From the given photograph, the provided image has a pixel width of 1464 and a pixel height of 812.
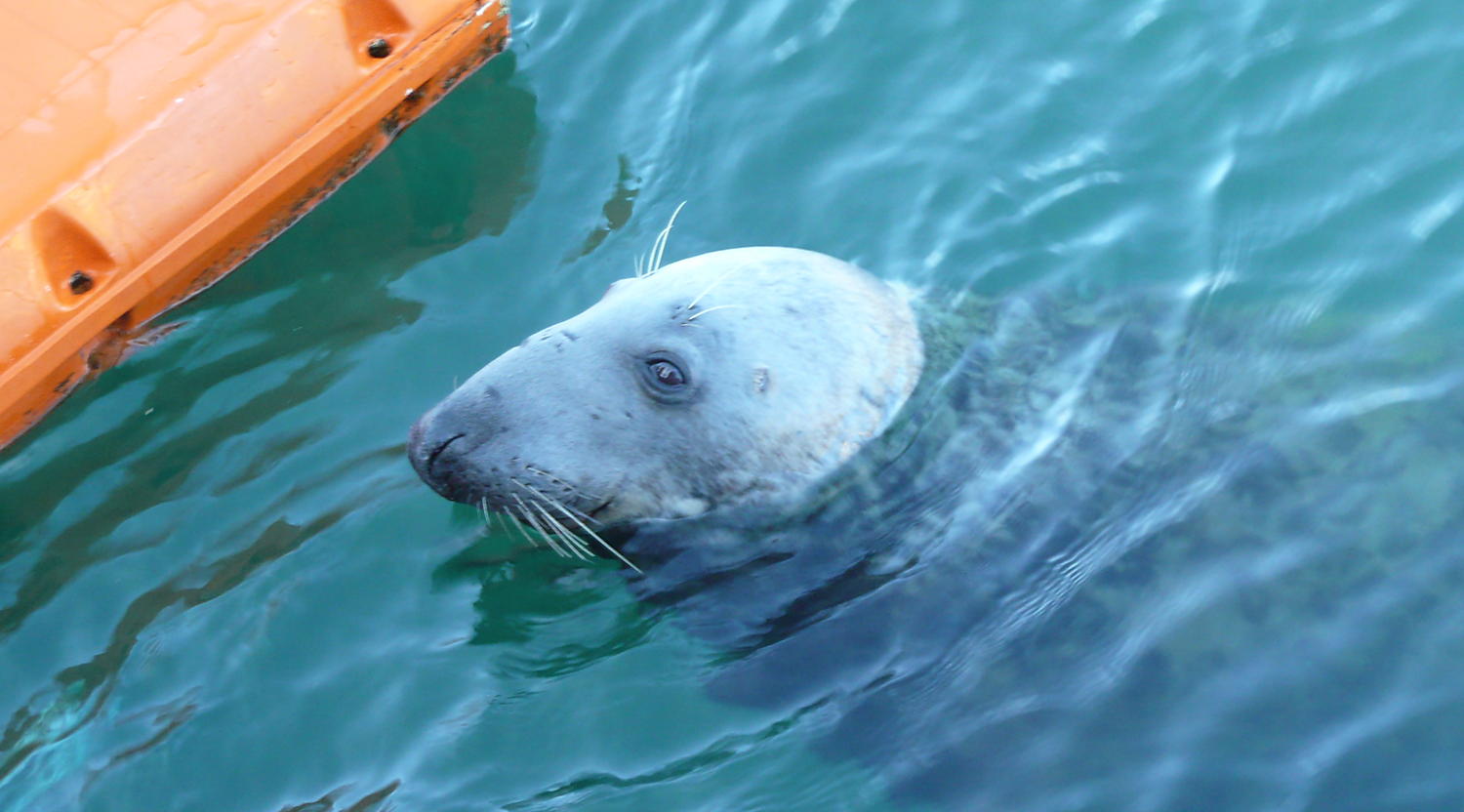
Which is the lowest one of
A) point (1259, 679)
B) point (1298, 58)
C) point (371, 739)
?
point (1259, 679)

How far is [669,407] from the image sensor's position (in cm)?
457

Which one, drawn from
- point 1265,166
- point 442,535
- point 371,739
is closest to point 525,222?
point 442,535

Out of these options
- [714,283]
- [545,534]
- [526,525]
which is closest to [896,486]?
[714,283]

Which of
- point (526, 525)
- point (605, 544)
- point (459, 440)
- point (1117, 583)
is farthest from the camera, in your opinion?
point (526, 525)

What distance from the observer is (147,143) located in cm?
534

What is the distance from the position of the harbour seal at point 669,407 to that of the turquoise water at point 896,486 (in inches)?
8.5

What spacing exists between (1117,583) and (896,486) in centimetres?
79

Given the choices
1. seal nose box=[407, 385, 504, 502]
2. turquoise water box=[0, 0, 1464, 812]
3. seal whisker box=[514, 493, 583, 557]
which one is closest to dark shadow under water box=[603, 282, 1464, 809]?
turquoise water box=[0, 0, 1464, 812]

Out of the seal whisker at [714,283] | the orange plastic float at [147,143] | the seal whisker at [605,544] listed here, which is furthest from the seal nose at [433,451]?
the orange plastic float at [147,143]

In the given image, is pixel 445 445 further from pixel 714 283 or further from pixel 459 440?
pixel 714 283

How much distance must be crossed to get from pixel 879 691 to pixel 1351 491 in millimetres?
1577

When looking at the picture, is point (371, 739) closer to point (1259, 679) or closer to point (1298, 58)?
point (1259, 679)

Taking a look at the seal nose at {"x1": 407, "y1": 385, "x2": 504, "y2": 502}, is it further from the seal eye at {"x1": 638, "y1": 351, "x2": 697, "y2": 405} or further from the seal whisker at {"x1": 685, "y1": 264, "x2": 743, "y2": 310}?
the seal whisker at {"x1": 685, "y1": 264, "x2": 743, "y2": 310}

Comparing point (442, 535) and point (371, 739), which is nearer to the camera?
point (371, 739)
